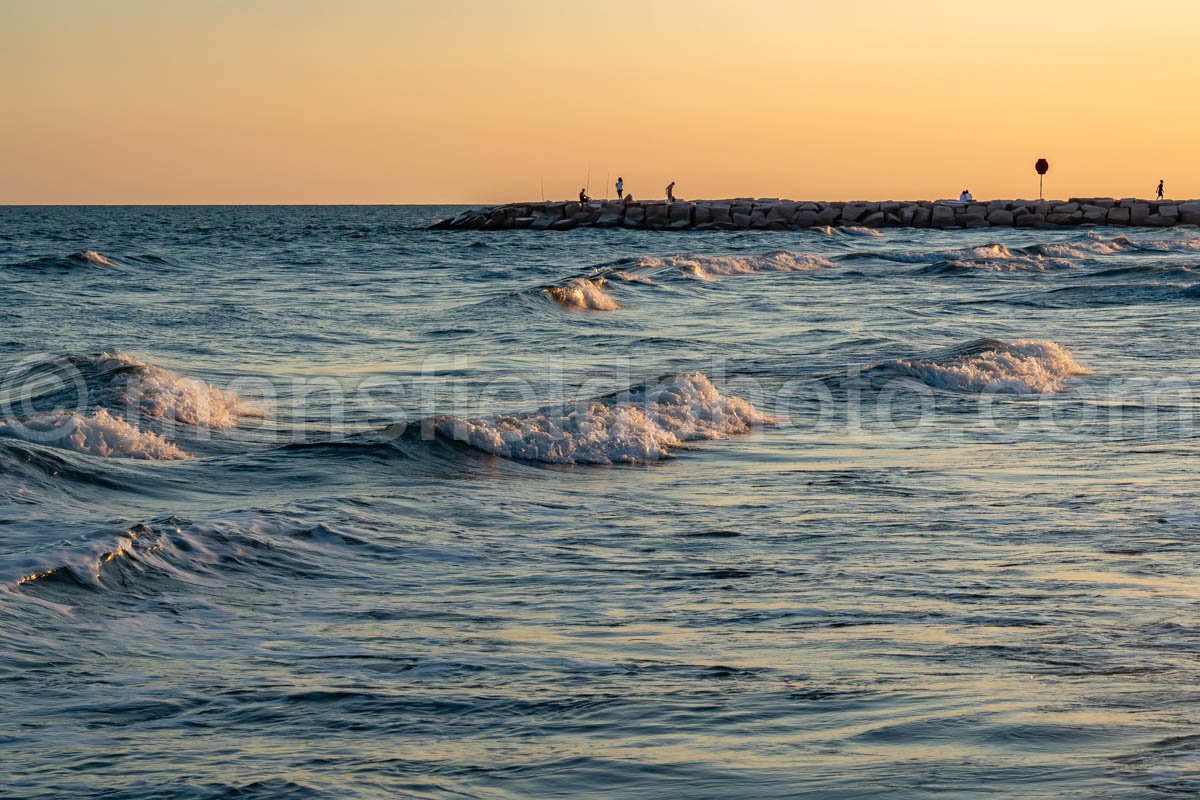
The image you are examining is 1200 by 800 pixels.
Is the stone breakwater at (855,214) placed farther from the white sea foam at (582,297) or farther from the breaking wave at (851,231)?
the white sea foam at (582,297)

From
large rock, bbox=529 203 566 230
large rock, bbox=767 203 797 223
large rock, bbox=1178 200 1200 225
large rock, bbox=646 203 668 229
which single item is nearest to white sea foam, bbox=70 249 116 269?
large rock, bbox=529 203 566 230

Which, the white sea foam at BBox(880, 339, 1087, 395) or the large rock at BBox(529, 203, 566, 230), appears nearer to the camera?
the white sea foam at BBox(880, 339, 1087, 395)

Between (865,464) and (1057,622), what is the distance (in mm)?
3721

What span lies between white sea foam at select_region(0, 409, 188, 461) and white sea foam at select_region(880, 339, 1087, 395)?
6.85 metres

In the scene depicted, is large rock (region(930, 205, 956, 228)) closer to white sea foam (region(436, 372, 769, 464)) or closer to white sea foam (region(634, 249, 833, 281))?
white sea foam (region(634, 249, 833, 281))

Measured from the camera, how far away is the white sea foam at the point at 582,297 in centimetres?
2253

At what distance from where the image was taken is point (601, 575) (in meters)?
6.08

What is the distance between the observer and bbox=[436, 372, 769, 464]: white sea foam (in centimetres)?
938

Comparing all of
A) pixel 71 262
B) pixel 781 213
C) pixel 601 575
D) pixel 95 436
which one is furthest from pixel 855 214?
pixel 601 575

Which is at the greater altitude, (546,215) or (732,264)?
(546,215)

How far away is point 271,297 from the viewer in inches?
945

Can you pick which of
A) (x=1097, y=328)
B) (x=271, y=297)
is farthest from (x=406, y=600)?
(x=271, y=297)

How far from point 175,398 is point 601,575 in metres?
6.07

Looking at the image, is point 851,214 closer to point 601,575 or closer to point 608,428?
point 608,428
